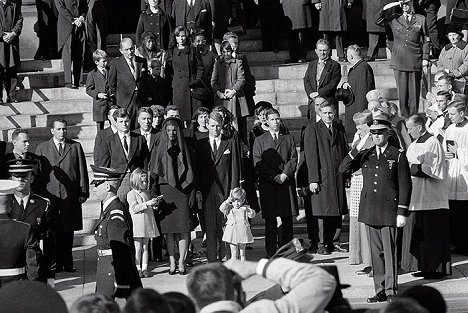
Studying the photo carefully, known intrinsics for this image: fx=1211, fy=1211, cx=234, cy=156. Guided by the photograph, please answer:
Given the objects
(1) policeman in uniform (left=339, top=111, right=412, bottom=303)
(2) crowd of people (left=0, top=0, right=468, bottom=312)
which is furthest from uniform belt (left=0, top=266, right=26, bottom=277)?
(1) policeman in uniform (left=339, top=111, right=412, bottom=303)

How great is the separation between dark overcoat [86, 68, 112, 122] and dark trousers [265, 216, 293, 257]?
11.1 ft

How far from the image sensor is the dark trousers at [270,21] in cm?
2067

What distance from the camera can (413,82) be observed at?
18.3 meters

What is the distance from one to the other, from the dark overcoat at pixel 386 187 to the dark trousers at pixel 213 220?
2225 millimetres

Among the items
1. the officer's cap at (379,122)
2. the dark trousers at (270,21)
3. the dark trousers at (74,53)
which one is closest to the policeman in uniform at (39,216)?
the officer's cap at (379,122)

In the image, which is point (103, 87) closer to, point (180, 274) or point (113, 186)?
point (180, 274)

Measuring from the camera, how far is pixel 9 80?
62.7 ft

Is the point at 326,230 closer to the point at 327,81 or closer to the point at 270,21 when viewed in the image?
the point at 327,81

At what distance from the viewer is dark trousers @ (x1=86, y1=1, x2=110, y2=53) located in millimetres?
19266

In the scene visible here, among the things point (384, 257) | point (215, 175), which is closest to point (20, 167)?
point (215, 175)

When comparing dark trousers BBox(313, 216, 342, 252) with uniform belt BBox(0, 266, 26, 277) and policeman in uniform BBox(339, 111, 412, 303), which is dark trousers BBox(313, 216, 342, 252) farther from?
uniform belt BBox(0, 266, 26, 277)

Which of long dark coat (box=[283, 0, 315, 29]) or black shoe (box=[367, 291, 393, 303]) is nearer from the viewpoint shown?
black shoe (box=[367, 291, 393, 303])

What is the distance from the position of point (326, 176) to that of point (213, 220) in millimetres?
1586

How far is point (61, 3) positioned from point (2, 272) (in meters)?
9.65
